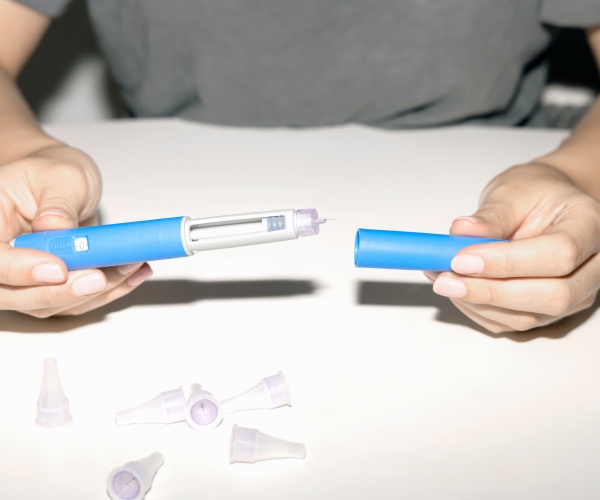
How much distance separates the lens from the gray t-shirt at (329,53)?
0.82m

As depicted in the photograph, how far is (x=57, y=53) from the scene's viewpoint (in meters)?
1.20

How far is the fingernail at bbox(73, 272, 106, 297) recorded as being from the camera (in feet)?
1.73

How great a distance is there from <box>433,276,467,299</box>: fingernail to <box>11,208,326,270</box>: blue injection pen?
10 centimetres

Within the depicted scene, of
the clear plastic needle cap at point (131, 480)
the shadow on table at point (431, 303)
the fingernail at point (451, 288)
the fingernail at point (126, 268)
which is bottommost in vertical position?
the shadow on table at point (431, 303)

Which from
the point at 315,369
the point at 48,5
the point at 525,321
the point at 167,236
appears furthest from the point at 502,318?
the point at 48,5

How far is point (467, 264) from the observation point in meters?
0.52

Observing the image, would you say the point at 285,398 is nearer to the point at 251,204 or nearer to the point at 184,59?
the point at 251,204

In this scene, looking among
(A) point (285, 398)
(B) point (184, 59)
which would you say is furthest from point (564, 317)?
(B) point (184, 59)

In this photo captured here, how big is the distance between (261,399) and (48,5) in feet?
1.68

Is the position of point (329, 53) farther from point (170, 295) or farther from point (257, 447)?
point (257, 447)

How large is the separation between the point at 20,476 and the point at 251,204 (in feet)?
1.14

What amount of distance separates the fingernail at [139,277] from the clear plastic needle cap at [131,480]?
0.55 feet

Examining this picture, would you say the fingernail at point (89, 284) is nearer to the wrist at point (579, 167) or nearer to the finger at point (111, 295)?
the finger at point (111, 295)

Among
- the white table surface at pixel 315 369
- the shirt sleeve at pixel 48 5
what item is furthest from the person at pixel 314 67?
the white table surface at pixel 315 369
